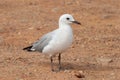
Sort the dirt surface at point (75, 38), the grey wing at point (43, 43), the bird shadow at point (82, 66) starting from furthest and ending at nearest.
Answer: the bird shadow at point (82, 66)
the grey wing at point (43, 43)
the dirt surface at point (75, 38)

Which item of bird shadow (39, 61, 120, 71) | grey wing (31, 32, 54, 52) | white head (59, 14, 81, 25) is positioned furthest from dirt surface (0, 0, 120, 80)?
white head (59, 14, 81, 25)

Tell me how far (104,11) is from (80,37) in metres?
3.33

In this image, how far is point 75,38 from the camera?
11.5 metres

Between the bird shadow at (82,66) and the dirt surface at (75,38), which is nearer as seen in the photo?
the dirt surface at (75,38)

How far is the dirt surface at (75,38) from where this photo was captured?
861 centimetres

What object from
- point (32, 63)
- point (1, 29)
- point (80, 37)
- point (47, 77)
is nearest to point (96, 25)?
point (80, 37)

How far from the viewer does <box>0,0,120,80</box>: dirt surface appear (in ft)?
28.2

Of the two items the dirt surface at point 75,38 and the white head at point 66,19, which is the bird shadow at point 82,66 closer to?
the dirt surface at point 75,38

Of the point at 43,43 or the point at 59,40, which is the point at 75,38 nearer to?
the point at 43,43

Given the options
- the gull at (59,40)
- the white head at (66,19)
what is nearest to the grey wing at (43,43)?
the gull at (59,40)

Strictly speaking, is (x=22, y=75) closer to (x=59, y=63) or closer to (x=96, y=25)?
(x=59, y=63)

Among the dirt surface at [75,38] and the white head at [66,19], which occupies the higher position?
the white head at [66,19]

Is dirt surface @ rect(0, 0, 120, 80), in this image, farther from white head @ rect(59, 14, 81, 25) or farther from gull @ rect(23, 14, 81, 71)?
white head @ rect(59, 14, 81, 25)

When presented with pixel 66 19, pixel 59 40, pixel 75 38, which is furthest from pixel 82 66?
pixel 75 38
